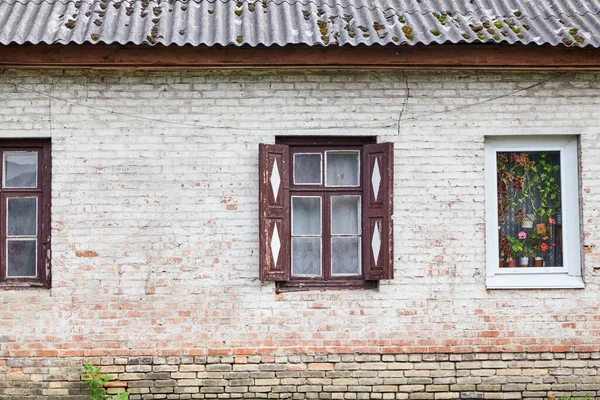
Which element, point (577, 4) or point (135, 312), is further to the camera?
point (577, 4)

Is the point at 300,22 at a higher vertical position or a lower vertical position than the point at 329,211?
higher

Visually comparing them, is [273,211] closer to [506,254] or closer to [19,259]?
[506,254]

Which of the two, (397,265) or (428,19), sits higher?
(428,19)

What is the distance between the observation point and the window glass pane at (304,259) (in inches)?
306

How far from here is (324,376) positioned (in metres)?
7.60

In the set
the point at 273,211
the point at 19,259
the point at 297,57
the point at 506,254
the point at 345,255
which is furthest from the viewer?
the point at 506,254

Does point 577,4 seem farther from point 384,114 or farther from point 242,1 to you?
point 242,1

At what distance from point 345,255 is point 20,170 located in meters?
3.26

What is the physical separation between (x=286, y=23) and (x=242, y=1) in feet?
2.66

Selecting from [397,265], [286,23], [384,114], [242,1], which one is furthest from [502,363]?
[242,1]

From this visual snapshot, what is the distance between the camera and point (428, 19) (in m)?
7.80

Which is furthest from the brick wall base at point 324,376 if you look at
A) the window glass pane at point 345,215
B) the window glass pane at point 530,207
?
the window glass pane at point 345,215

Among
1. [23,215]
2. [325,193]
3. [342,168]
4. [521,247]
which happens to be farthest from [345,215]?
[23,215]

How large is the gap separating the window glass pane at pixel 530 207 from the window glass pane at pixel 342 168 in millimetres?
1437
